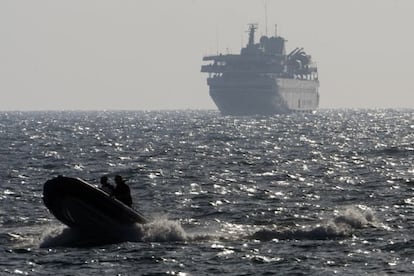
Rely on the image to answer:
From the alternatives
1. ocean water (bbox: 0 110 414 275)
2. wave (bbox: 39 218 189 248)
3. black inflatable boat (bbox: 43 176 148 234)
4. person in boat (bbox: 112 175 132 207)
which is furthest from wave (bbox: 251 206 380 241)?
black inflatable boat (bbox: 43 176 148 234)

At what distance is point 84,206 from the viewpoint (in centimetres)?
2577

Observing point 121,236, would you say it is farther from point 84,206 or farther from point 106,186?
point 106,186

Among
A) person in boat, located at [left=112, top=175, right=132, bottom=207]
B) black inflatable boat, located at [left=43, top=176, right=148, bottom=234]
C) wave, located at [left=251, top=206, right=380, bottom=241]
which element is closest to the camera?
black inflatable boat, located at [left=43, top=176, right=148, bottom=234]

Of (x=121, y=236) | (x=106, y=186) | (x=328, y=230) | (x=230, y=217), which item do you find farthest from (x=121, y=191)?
(x=230, y=217)

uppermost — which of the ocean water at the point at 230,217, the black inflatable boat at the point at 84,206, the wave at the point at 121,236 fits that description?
the black inflatable boat at the point at 84,206

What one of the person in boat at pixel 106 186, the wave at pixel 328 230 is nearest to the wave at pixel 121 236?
the person in boat at pixel 106 186

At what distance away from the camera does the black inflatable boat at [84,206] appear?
84.4 ft

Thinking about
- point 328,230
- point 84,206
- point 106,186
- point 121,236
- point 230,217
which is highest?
point 106,186

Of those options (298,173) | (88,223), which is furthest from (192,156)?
(88,223)

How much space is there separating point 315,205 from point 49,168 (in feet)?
66.7

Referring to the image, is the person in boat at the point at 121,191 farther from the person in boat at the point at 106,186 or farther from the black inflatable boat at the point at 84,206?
the black inflatable boat at the point at 84,206

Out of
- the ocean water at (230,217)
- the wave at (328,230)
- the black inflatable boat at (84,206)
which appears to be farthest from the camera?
the wave at (328,230)

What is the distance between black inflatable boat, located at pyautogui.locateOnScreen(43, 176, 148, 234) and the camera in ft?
84.4

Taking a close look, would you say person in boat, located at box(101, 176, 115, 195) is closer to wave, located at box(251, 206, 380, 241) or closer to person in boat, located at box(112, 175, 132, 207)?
person in boat, located at box(112, 175, 132, 207)
